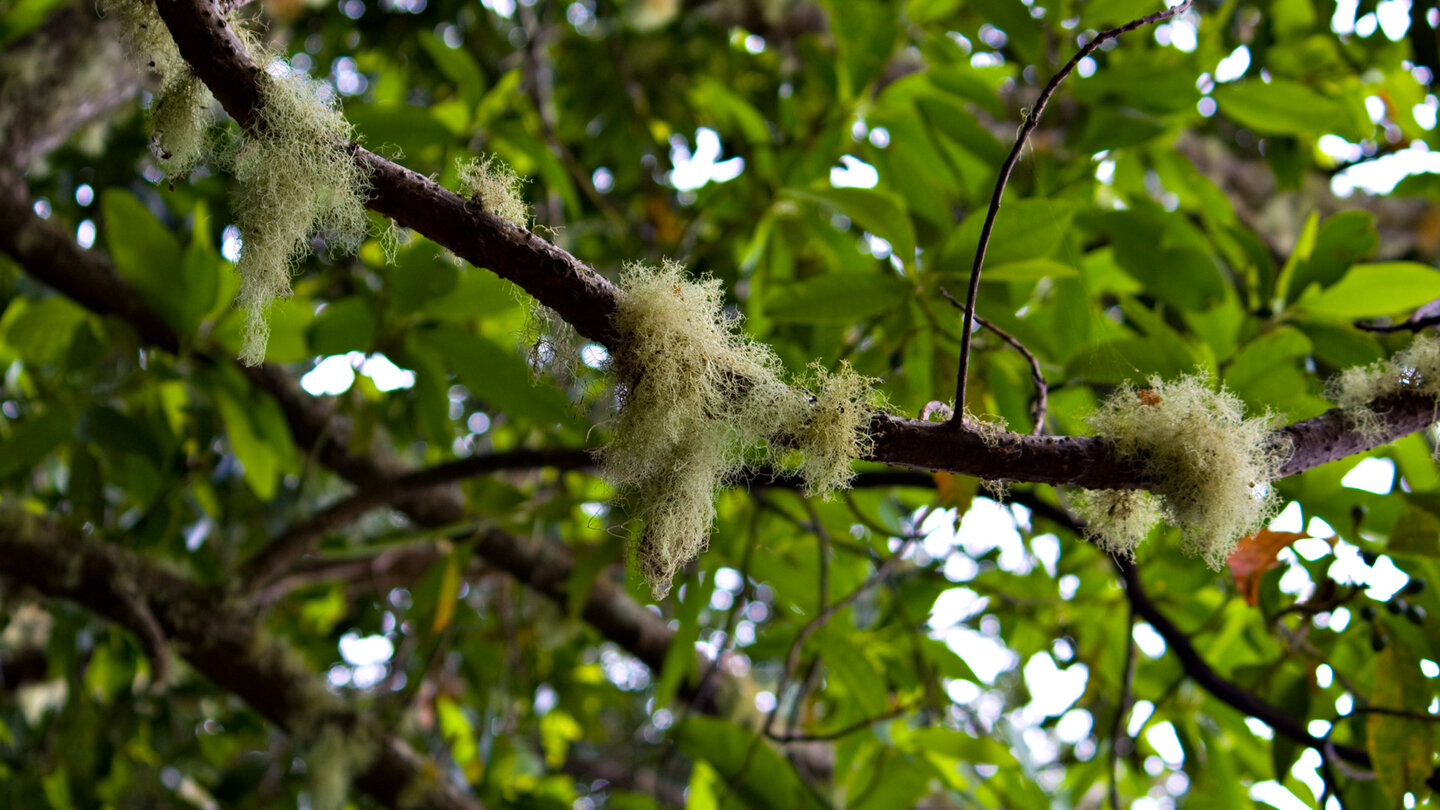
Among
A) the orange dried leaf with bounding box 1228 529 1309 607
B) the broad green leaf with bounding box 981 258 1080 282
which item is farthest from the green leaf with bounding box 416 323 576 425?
the orange dried leaf with bounding box 1228 529 1309 607

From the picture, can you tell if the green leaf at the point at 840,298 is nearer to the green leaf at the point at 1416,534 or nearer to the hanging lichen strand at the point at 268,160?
the hanging lichen strand at the point at 268,160

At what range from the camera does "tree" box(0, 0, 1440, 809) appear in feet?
2.35

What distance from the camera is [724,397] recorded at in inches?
27.3

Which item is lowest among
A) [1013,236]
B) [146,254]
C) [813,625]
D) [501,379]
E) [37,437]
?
[813,625]

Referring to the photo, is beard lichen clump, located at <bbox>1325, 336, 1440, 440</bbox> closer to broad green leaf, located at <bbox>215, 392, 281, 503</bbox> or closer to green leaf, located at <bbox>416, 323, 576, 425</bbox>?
green leaf, located at <bbox>416, 323, 576, 425</bbox>

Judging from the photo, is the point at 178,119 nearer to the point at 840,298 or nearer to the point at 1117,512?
the point at 840,298

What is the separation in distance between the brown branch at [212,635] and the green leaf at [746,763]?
0.62 metres

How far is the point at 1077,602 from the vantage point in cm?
148

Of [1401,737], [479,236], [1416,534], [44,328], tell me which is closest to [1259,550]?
[1416,534]

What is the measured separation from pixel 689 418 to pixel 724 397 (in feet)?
0.10

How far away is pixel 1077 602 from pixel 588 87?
160cm

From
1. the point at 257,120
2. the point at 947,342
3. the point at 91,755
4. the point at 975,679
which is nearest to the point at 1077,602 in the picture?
the point at 975,679

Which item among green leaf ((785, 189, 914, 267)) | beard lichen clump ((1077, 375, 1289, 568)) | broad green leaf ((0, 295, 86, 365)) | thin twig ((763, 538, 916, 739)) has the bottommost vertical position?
thin twig ((763, 538, 916, 739))

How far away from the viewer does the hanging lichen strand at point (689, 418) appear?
66cm
